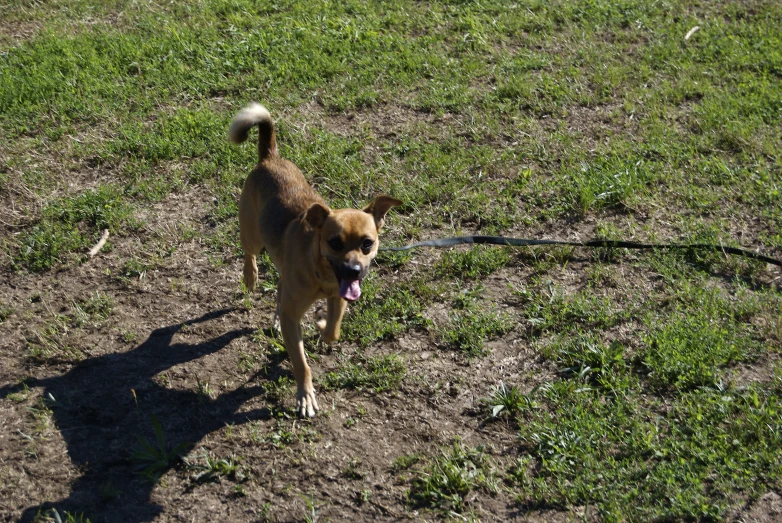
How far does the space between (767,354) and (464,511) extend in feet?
8.22

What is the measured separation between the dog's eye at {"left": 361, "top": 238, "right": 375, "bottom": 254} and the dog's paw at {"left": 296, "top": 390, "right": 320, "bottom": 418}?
99 centimetres

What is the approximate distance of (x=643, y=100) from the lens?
8562 mm

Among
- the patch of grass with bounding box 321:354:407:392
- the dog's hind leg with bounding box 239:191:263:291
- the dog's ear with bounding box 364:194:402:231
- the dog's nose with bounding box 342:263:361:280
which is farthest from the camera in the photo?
the dog's hind leg with bounding box 239:191:263:291

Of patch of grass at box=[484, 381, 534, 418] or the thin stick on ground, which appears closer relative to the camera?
patch of grass at box=[484, 381, 534, 418]

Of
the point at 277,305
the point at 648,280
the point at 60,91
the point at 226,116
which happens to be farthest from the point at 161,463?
the point at 60,91

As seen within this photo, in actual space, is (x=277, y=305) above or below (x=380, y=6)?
below

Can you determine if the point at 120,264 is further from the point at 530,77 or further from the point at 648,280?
the point at 530,77

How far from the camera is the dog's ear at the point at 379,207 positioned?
5.16 meters

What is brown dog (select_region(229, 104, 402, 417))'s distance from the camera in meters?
4.88

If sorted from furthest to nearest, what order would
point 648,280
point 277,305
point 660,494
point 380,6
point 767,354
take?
1. point 380,6
2. point 648,280
3. point 277,305
4. point 767,354
5. point 660,494

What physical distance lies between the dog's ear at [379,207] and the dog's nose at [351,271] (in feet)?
1.85

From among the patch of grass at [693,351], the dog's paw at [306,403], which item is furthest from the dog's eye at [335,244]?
the patch of grass at [693,351]

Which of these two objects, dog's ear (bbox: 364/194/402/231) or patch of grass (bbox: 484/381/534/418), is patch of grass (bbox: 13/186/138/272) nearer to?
dog's ear (bbox: 364/194/402/231)

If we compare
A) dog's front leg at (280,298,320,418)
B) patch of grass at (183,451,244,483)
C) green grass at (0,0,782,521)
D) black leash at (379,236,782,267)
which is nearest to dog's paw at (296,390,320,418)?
dog's front leg at (280,298,320,418)
